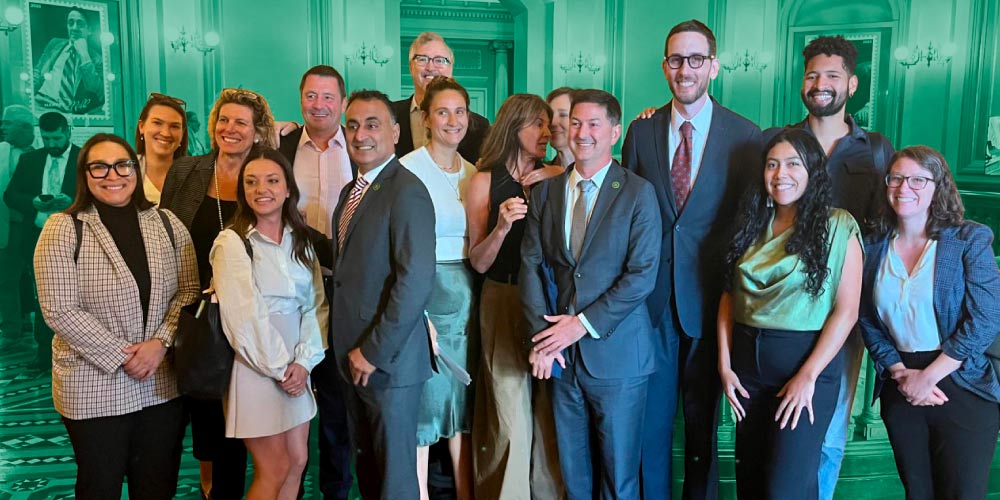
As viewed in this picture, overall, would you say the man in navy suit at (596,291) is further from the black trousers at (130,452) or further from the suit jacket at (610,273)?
the black trousers at (130,452)

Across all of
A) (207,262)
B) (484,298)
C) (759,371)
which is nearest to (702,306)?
(759,371)

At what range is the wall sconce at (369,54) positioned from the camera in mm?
4617

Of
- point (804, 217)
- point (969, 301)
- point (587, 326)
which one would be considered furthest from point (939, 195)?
point (587, 326)

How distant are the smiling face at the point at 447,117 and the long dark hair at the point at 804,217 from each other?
110 centimetres

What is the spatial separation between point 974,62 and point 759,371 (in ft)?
10.9

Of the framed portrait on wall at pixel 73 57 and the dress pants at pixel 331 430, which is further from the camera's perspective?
the framed portrait on wall at pixel 73 57

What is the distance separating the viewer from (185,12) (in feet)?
14.4

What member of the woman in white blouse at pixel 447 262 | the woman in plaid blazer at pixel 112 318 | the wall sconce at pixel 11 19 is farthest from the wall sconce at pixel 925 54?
the wall sconce at pixel 11 19

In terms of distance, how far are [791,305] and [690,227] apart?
0.49 meters

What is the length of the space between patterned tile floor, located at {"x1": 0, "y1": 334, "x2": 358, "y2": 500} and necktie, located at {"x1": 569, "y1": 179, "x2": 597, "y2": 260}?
1832mm

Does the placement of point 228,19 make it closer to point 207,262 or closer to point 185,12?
point 185,12

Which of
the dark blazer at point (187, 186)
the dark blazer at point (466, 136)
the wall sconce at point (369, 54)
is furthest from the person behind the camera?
the wall sconce at point (369, 54)

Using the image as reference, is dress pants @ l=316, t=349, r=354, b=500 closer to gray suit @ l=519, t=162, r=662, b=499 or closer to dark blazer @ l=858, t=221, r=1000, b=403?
gray suit @ l=519, t=162, r=662, b=499

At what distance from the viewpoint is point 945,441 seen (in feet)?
8.41
